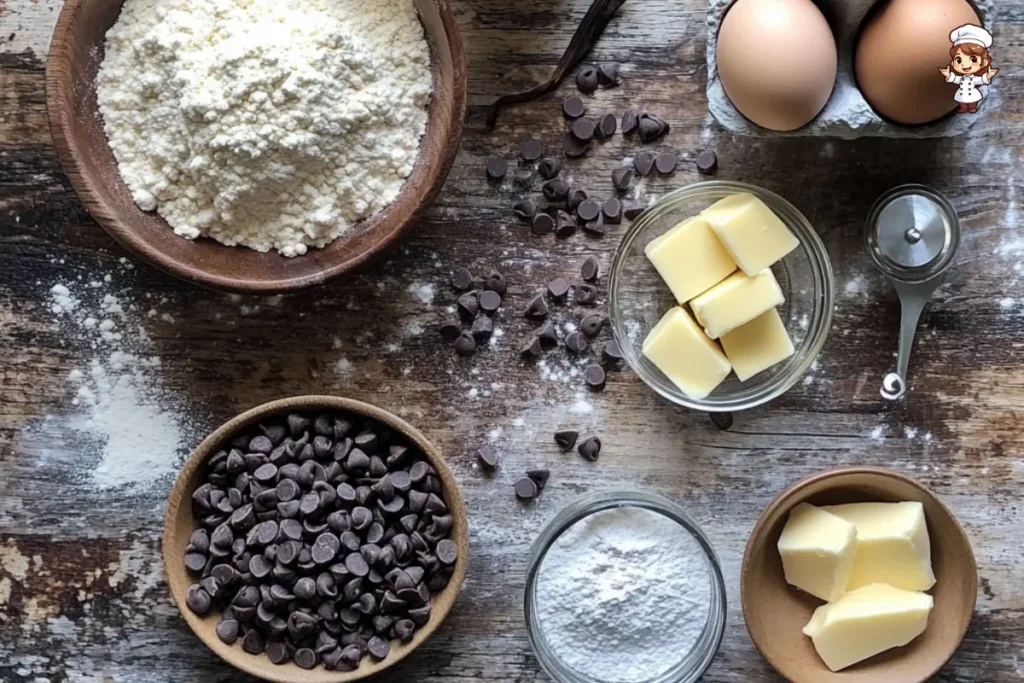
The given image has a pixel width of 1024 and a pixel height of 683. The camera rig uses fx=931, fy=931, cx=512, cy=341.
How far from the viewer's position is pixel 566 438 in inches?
65.5

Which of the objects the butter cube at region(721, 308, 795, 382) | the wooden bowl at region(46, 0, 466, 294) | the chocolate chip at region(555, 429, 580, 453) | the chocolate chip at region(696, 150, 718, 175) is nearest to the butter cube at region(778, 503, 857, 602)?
the butter cube at region(721, 308, 795, 382)

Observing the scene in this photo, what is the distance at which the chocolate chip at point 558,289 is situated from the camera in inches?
65.5

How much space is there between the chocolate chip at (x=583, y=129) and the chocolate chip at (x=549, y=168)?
6cm

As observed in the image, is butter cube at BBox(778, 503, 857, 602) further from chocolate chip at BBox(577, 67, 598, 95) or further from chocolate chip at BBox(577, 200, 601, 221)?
chocolate chip at BBox(577, 67, 598, 95)

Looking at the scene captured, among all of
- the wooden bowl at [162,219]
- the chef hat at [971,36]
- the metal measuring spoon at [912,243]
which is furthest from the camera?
the metal measuring spoon at [912,243]

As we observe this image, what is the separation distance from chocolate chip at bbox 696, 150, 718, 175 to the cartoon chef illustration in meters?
0.40

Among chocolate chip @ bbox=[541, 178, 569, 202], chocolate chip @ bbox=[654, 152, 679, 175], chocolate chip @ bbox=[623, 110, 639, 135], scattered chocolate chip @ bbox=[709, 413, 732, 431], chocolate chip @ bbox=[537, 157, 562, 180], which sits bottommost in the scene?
scattered chocolate chip @ bbox=[709, 413, 732, 431]

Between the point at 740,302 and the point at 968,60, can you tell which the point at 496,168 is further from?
the point at 968,60

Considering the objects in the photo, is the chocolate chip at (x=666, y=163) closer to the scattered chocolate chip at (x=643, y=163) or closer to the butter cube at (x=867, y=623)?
the scattered chocolate chip at (x=643, y=163)

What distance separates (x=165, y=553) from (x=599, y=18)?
1.18m

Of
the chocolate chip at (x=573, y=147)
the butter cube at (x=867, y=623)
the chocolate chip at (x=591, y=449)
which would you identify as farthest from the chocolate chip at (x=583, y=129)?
the butter cube at (x=867, y=623)

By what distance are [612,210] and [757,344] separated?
1.14ft

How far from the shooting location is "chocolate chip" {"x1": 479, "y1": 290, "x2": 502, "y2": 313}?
5.45ft

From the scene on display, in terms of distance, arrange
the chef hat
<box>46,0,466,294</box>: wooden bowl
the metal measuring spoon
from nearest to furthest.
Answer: the chef hat, <box>46,0,466,294</box>: wooden bowl, the metal measuring spoon
